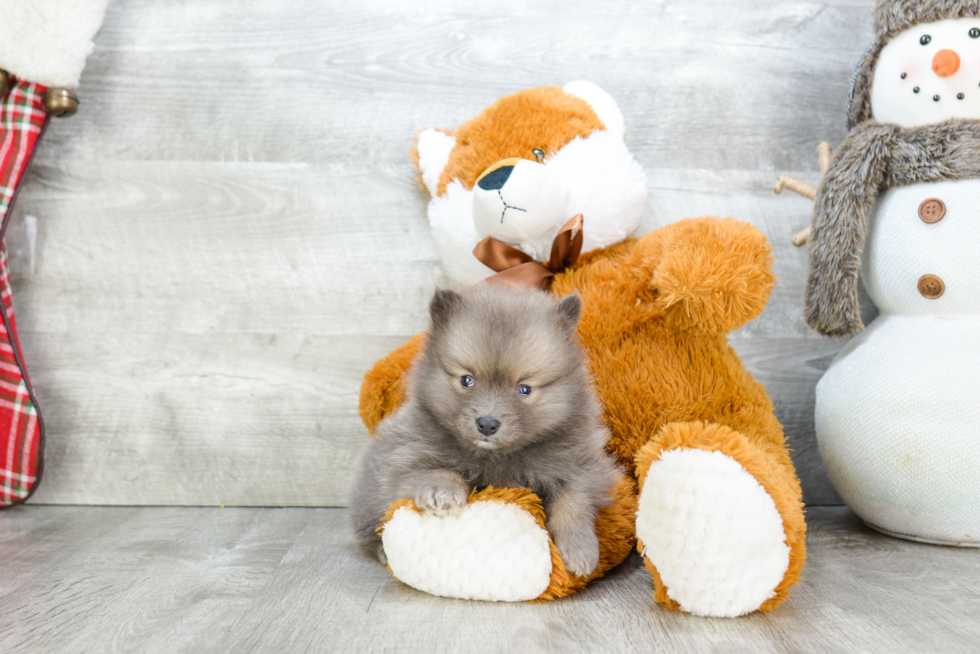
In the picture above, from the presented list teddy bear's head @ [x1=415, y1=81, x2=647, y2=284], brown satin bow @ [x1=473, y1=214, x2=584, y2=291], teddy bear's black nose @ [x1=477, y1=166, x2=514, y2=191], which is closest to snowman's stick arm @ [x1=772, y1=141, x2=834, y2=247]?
teddy bear's head @ [x1=415, y1=81, x2=647, y2=284]

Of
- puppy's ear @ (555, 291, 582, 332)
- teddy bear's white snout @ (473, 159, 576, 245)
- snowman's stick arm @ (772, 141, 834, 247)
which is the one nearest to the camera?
puppy's ear @ (555, 291, 582, 332)

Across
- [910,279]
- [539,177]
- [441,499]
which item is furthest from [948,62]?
[441,499]

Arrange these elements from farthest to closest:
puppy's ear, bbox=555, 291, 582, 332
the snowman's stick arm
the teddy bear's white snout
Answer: the snowman's stick arm
the teddy bear's white snout
puppy's ear, bbox=555, 291, 582, 332

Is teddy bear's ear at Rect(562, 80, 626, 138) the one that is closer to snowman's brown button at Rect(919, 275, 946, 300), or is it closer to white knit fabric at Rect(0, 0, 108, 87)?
snowman's brown button at Rect(919, 275, 946, 300)

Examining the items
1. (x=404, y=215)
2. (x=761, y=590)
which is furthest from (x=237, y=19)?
(x=761, y=590)

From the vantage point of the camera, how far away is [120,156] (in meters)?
1.54

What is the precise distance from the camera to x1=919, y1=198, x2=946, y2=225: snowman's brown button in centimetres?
123

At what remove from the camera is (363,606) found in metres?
0.99

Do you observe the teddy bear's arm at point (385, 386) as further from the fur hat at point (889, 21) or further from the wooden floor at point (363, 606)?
the fur hat at point (889, 21)

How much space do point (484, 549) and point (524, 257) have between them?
1.77 feet

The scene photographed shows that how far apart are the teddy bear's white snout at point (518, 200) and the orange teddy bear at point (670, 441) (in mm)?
71

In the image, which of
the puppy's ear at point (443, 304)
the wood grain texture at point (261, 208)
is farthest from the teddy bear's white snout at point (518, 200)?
the wood grain texture at point (261, 208)

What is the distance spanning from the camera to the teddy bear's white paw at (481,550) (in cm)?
95

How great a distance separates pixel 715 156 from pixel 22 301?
5.22 feet
